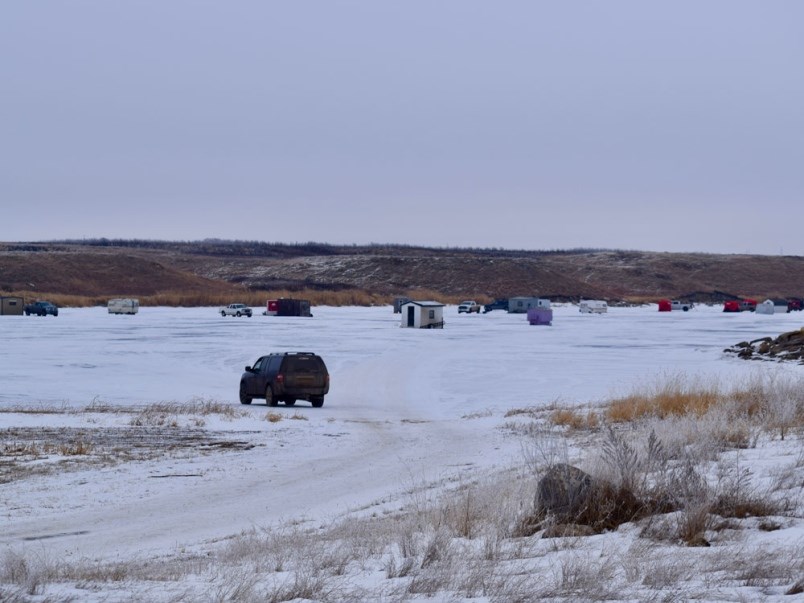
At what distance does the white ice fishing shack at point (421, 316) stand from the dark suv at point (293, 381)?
144 ft

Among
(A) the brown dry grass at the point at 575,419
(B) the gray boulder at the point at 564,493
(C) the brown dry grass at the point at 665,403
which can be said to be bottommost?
(A) the brown dry grass at the point at 575,419

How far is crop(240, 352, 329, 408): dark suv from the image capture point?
28.6m

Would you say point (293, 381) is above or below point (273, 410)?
above

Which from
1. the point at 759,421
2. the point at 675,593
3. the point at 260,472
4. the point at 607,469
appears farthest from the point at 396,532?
the point at 759,421

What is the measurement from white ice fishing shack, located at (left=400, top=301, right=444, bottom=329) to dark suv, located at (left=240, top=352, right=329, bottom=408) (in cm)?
4376

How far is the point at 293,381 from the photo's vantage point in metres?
28.6

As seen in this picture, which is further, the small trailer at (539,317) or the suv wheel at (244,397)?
the small trailer at (539,317)

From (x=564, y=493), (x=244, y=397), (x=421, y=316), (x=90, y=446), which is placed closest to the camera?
(x=564, y=493)

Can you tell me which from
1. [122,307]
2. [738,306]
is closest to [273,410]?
[122,307]

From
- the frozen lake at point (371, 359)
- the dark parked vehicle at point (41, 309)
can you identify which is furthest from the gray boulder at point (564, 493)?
the dark parked vehicle at point (41, 309)

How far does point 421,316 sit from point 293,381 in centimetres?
4468

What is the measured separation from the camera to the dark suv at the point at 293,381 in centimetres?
2859

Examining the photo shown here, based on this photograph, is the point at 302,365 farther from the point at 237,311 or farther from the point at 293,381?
the point at 237,311

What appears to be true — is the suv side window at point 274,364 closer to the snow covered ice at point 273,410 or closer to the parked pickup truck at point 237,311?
the snow covered ice at point 273,410
